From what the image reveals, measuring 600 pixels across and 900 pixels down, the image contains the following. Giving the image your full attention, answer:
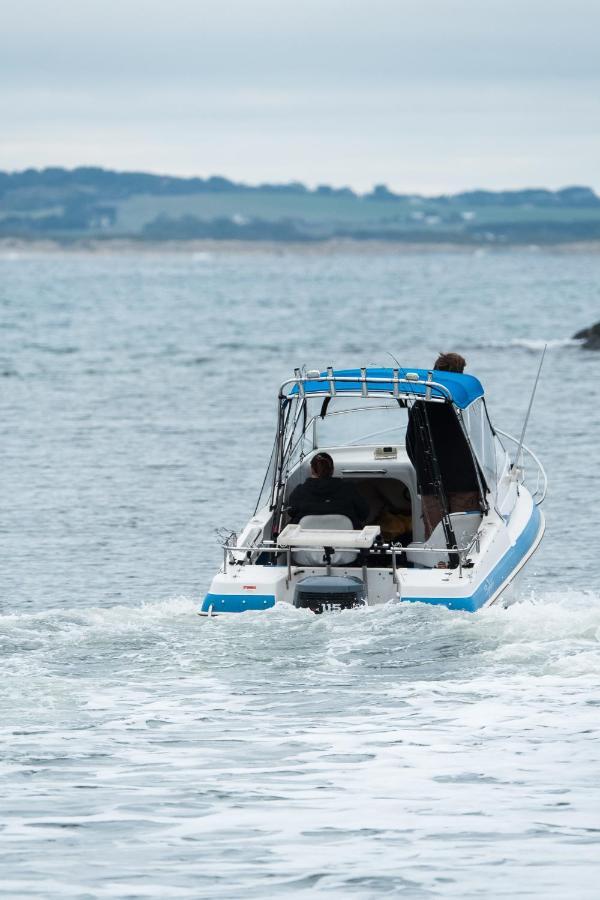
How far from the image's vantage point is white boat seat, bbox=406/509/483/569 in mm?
12891

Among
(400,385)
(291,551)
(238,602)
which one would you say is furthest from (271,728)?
(400,385)

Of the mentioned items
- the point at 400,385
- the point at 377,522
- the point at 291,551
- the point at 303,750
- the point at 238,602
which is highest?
the point at 400,385

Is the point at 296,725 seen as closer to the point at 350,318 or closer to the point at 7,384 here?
the point at 7,384

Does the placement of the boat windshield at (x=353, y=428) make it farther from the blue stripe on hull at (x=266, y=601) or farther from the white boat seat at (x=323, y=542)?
the blue stripe on hull at (x=266, y=601)

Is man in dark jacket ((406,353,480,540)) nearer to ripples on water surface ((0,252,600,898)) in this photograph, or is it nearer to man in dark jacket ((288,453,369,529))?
man in dark jacket ((288,453,369,529))

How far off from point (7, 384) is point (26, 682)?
30.2m

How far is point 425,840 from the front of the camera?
8031 millimetres

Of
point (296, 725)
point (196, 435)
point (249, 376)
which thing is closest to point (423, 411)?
point (296, 725)

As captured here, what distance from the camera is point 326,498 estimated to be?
12828 millimetres

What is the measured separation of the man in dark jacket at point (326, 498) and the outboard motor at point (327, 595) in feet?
3.82

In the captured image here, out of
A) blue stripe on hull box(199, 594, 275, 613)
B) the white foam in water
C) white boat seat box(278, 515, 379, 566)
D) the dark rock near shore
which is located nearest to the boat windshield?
white boat seat box(278, 515, 379, 566)

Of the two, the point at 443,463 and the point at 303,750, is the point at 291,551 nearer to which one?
the point at 443,463

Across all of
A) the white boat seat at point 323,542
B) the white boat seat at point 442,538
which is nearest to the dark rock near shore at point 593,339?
the white boat seat at point 442,538

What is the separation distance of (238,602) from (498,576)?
2276mm
